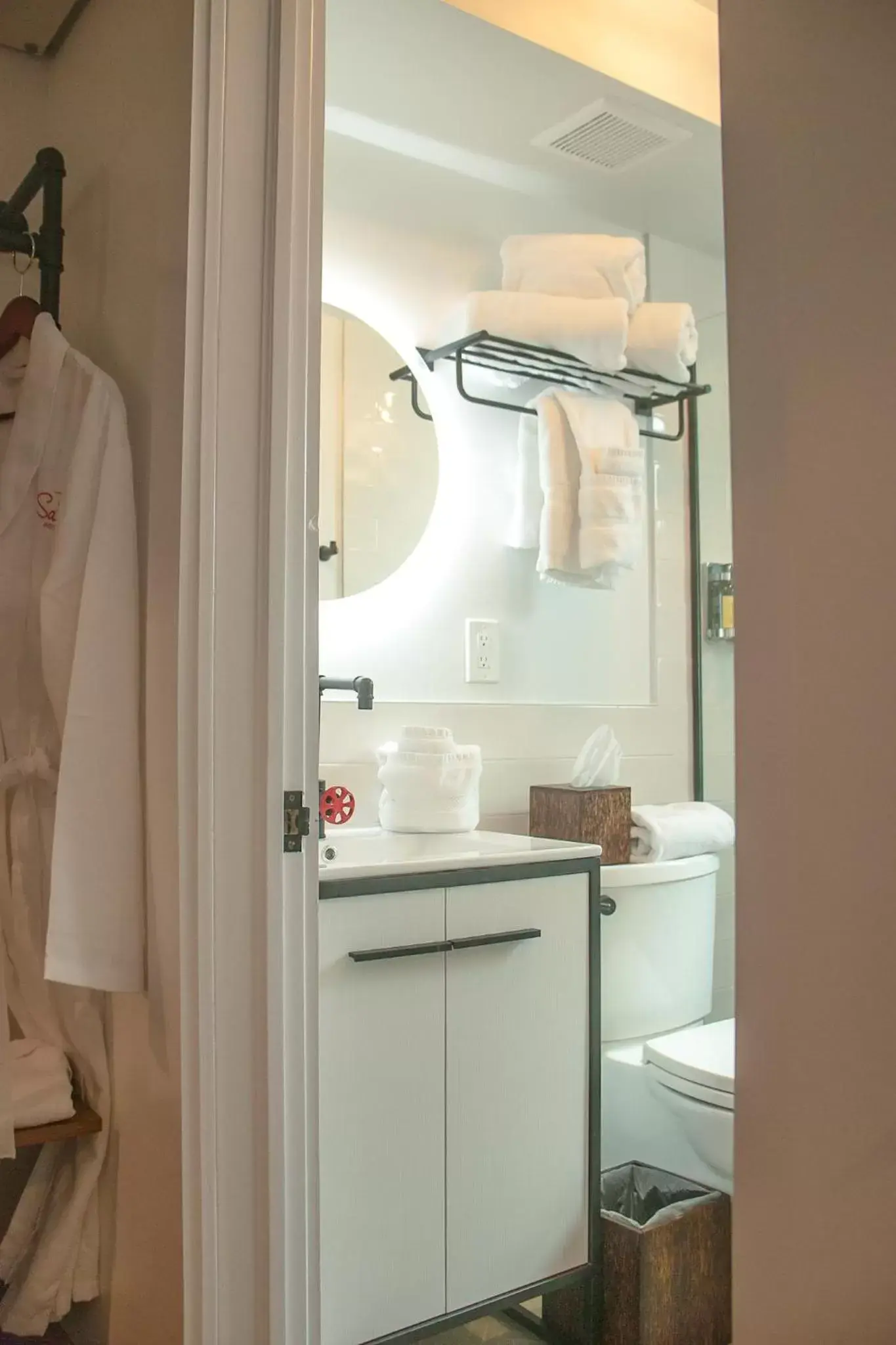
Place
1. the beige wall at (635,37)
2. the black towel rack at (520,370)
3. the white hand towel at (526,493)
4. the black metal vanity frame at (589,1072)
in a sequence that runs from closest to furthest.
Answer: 1. the black metal vanity frame at (589,1072)
2. the beige wall at (635,37)
3. the black towel rack at (520,370)
4. the white hand towel at (526,493)

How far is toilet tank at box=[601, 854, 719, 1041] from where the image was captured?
213 cm

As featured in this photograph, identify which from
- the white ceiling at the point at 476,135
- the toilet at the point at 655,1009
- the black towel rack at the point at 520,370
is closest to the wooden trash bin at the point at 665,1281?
the toilet at the point at 655,1009

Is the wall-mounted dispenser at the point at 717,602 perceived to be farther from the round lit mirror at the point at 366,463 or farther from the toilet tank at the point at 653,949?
the round lit mirror at the point at 366,463

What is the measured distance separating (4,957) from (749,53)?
1.39 m

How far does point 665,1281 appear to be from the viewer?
1.78 meters

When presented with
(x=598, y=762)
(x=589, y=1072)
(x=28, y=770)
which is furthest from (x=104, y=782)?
(x=598, y=762)

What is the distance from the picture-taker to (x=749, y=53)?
61 cm

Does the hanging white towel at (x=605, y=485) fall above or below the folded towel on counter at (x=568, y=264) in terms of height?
below

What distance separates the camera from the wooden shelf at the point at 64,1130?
1378 mm

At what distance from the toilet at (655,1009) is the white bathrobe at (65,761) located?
102 cm

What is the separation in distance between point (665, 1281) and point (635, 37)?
7.33 feet

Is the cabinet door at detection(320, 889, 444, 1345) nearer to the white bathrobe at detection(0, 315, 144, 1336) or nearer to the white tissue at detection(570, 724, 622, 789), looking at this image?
the white bathrobe at detection(0, 315, 144, 1336)

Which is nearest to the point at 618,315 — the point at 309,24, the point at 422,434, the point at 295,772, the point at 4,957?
the point at 422,434

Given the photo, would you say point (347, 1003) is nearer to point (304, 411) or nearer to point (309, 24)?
point (304, 411)
